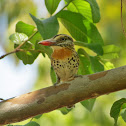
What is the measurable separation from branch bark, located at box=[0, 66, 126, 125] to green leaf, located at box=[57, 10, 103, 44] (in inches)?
20.9

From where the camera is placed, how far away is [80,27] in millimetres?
2775

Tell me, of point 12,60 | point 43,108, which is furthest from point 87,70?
point 12,60

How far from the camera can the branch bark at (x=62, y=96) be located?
2301mm

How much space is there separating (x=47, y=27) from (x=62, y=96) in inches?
20.1

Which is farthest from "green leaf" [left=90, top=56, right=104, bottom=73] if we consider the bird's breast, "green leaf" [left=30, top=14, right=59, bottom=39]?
"green leaf" [left=30, top=14, right=59, bottom=39]

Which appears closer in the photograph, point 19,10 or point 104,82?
point 104,82

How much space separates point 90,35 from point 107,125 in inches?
110

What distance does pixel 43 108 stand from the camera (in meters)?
2.34

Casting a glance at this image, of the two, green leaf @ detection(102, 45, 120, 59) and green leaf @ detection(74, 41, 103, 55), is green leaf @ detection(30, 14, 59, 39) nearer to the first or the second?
green leaf @ detection(74, 41, 103, 55)

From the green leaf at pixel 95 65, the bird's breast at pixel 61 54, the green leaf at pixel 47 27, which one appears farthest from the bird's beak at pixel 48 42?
the green leaf at pixel 95 65

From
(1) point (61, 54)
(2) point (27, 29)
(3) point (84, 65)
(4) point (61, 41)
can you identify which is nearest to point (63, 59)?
(1) point (61, 54)

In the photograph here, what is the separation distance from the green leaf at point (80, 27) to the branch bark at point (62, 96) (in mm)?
Answer: 531

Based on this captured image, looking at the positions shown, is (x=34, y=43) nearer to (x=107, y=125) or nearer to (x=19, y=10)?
(x=107, y=125)

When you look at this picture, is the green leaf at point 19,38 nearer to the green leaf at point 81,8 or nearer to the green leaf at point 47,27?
the green leaf at point 47,27
